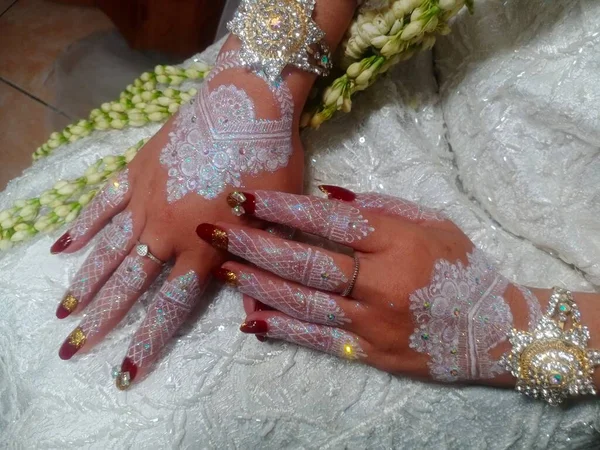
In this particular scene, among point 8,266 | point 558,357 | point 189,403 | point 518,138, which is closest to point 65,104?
point 8,266


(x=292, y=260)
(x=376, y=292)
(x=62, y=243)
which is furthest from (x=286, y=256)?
(x=62, y=243)

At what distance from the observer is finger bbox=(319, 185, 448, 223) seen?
72cm

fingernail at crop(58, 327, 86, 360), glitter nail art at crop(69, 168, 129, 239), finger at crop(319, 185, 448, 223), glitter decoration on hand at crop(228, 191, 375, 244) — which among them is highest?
finger at crop(319, 185, 448, 223)

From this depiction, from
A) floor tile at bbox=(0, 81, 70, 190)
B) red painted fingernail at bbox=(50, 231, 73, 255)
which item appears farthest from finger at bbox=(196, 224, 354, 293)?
floor tile at bbox=(0, 81, 70, 190)

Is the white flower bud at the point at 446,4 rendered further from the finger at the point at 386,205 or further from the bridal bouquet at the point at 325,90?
the finger at the point at 386,205

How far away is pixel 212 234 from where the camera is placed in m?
0.67

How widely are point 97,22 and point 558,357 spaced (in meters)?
1.56

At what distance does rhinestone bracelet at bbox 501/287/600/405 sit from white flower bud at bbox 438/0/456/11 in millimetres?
393

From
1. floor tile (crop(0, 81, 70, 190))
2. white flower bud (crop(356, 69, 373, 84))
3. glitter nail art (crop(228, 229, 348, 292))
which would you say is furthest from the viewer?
floor tile (crop(0, 81, 70, 190))

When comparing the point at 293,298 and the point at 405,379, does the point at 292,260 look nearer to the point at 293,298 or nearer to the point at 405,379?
the point at 293,298

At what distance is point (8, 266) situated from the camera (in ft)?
2.61

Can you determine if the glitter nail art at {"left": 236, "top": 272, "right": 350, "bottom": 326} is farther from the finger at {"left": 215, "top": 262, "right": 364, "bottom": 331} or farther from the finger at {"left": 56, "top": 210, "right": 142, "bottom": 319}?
the finger at {"left": 56, "top": 210, "right": 142, "bottom": 319}

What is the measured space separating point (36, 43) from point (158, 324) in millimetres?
1386

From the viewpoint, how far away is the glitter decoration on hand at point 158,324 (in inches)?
27.1
